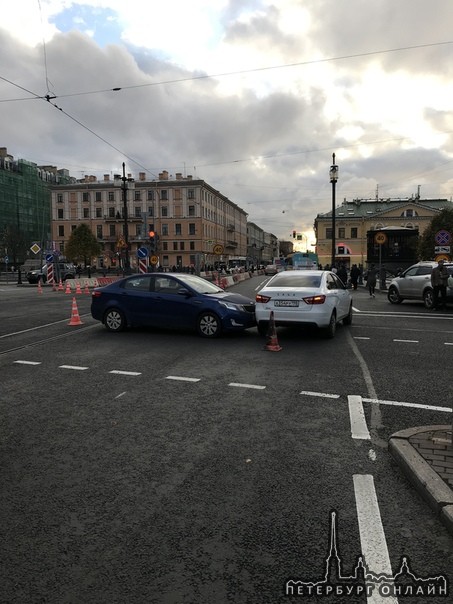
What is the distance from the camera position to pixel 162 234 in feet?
329

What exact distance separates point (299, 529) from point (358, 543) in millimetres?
365

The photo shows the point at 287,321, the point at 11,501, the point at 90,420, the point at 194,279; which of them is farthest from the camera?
the point at 194,279

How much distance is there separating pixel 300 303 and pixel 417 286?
10.2 meters

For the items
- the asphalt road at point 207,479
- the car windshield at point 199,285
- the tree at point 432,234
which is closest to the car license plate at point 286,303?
the car windshield at point 199,285

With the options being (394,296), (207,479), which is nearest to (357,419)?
(207,479)

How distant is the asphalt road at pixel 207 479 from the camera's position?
2553 millimetres

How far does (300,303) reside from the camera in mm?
Answer: 9977

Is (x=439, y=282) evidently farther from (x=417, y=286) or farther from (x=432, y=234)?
(x=432, y=234)

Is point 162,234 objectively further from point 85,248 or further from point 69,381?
point 69,381

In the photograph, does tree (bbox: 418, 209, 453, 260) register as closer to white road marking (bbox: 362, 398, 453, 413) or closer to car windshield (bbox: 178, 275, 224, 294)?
car windshield (bbox: 178, 275, 224, 294)

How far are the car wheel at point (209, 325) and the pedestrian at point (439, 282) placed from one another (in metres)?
9.66

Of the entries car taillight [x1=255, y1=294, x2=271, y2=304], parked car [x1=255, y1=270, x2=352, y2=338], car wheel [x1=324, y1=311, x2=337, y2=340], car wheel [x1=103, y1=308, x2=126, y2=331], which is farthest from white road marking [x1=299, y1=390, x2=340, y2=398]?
car wheel [x1=103, y1=308, x2=126, y2=331]

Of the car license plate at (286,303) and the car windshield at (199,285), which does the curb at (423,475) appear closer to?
the car license plate at (286,303)

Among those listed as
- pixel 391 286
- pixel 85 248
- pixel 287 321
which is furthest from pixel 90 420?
pixel 85 248
